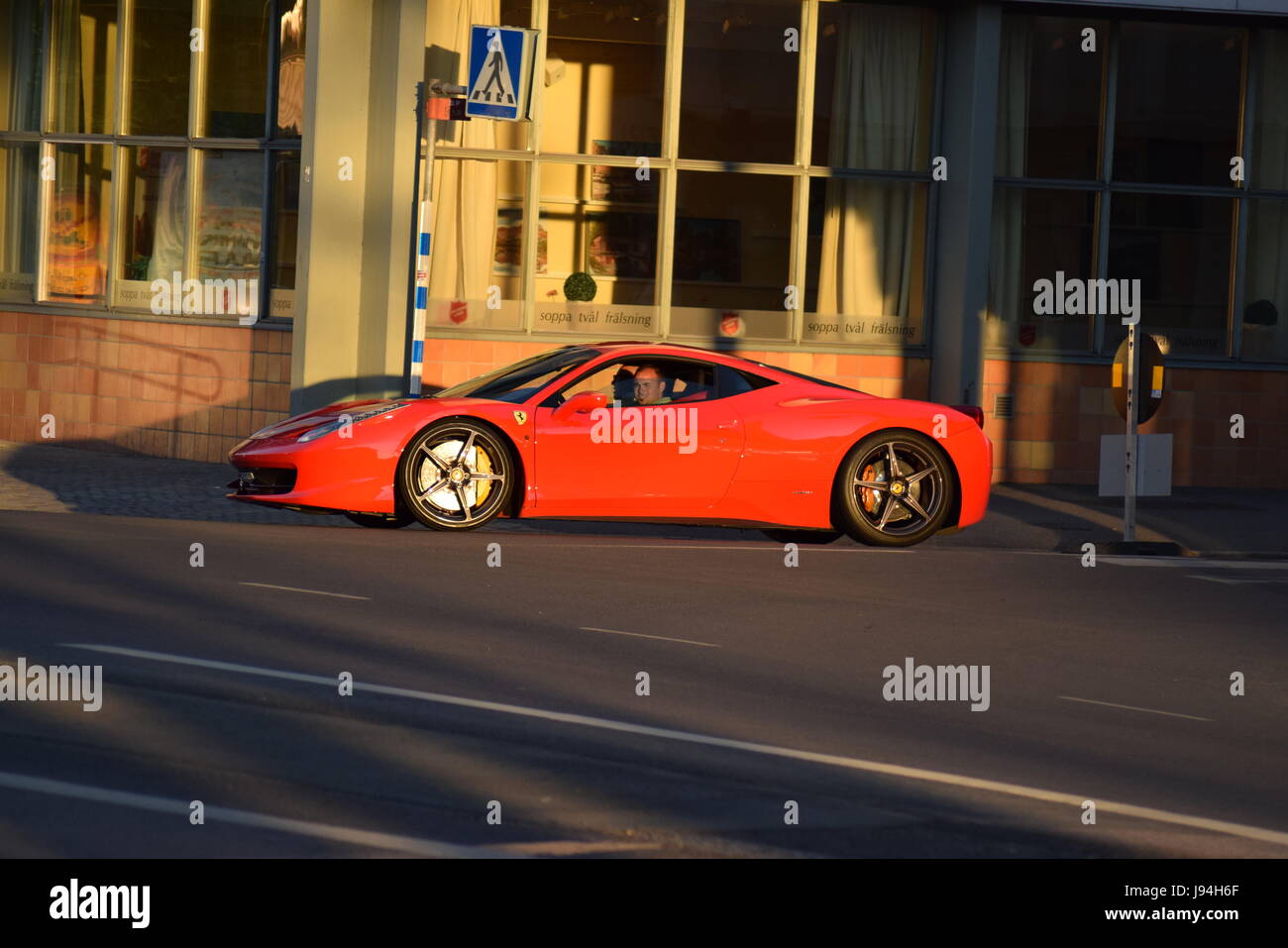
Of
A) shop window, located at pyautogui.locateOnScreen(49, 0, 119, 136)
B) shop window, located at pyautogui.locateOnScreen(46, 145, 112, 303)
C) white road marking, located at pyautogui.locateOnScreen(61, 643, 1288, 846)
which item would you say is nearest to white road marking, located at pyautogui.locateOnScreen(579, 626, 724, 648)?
white road marking, located at pyautogui.locateOnScreen(61, 643, 1288, 846)

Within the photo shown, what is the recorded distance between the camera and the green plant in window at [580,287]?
18500mm

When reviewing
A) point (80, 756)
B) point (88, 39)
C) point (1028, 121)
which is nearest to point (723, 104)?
point (1028, 121)

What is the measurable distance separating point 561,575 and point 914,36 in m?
10.4

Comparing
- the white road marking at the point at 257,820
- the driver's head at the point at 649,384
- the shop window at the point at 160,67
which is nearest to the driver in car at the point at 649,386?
the driver's head at the point at 649,384

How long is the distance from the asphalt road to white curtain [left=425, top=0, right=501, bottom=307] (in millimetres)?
7126

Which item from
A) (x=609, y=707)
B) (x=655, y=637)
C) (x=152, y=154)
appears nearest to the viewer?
(x=609, y=707)

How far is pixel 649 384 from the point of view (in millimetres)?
12297

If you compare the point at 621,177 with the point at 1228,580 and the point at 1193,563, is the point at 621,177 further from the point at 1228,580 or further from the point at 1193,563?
the point at 1228,580

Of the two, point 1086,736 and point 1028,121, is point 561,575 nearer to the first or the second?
point 1086,736

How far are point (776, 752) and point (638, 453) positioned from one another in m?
5.83

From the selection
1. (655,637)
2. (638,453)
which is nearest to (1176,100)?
(638,453)

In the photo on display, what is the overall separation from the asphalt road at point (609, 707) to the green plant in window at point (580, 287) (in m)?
7.20

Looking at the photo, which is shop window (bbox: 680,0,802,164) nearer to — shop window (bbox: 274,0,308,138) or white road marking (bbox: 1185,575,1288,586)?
shop window (bbox: 274,0,308,138)

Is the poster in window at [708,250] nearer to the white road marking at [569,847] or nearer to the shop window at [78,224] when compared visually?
the shop window at [78,224]
